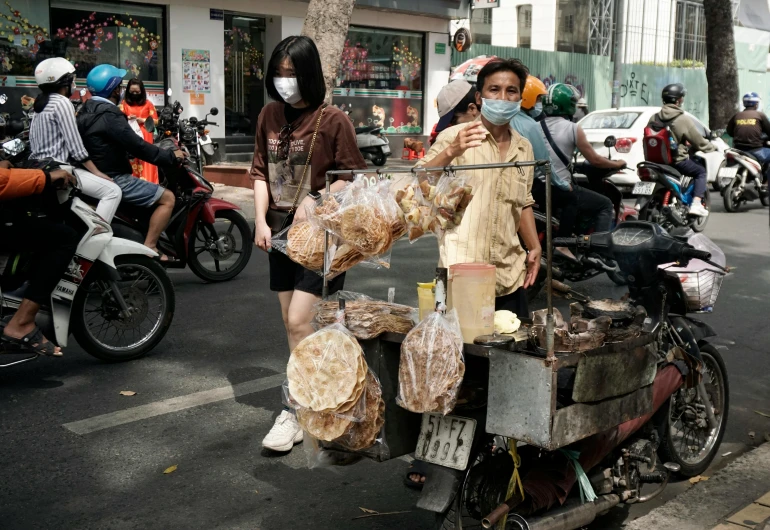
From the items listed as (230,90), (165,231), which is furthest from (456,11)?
(165,231)

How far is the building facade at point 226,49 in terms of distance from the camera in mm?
15156

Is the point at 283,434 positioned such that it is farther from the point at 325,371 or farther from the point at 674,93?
the point at 674,93

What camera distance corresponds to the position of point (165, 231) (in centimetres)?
776

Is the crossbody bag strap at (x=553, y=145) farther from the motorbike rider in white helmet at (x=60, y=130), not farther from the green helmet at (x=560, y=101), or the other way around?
the motorbike rider in white helmet at (x=60, y=130)

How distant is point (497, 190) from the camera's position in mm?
3752

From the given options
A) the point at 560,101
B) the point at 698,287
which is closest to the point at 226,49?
the point at 560,101

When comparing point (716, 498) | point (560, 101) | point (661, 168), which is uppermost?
point (560, 101)

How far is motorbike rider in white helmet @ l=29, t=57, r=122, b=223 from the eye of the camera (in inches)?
252

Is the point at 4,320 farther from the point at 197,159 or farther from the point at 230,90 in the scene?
the point at 230,90

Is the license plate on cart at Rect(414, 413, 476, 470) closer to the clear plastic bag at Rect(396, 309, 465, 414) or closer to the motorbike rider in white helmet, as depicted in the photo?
the clear plastic bag at Rect(396, 309, 465, 414)

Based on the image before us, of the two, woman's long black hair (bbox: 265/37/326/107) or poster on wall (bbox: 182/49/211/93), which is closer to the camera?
woman's long black hair (bbox: 265/37/326/107)

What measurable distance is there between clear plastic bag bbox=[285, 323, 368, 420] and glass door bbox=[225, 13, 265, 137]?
16161 mm

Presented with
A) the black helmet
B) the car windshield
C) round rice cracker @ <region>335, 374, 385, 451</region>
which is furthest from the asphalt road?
the car windshield

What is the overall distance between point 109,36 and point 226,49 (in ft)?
9.42
